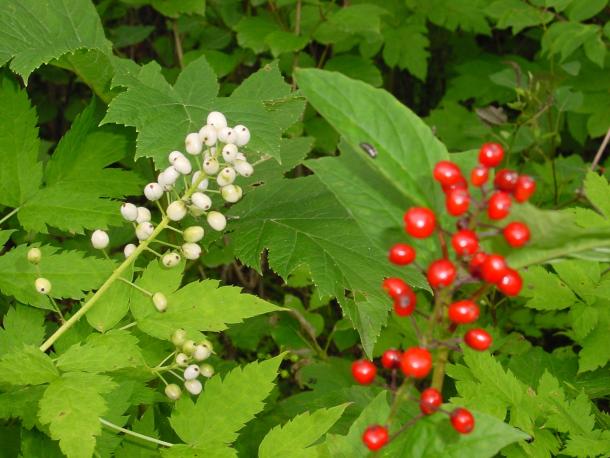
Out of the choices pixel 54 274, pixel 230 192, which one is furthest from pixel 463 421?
pixel 54 274

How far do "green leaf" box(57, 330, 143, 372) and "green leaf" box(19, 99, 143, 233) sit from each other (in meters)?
0.55

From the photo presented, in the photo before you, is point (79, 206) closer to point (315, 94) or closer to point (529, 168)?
point (315, 94)

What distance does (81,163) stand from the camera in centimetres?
243

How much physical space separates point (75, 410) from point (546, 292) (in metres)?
1.80

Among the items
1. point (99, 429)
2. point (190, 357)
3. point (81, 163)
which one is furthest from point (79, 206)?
point (99, 429)

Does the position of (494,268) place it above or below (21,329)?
above

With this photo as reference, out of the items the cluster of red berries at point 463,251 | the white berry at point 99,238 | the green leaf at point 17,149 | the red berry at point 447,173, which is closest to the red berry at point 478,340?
the cluster of red berries at point 463,251

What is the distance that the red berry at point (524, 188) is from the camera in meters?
0.98

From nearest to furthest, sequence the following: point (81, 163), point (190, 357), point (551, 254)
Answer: point (551, 254) → point (190, 357) → point (81, 163)

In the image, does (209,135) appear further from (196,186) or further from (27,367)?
(27,367)

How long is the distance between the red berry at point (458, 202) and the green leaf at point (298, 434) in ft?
3.10

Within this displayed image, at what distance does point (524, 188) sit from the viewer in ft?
3.24

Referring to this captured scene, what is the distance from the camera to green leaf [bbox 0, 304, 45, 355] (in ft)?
6.42

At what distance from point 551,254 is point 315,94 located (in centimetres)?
41
